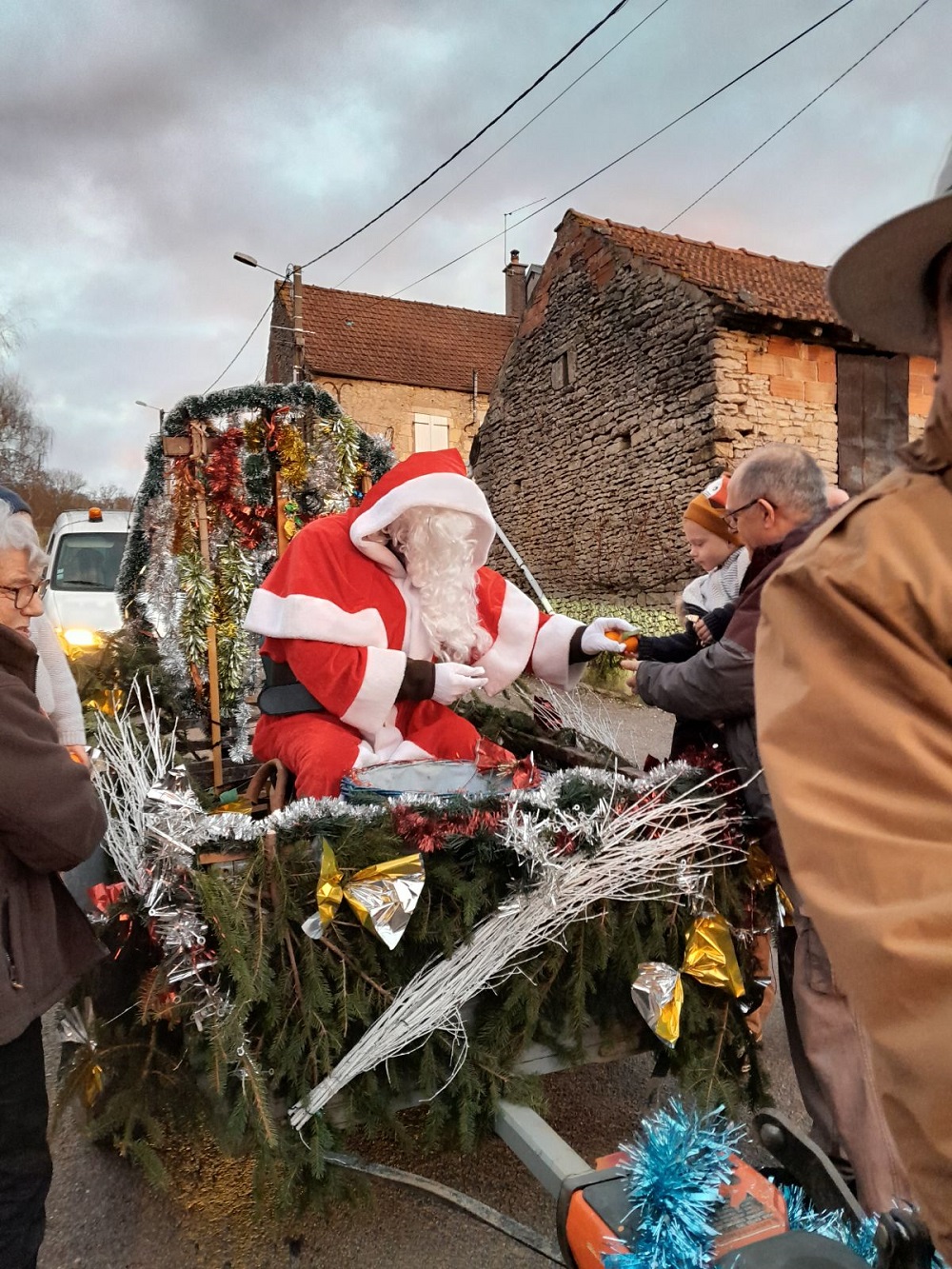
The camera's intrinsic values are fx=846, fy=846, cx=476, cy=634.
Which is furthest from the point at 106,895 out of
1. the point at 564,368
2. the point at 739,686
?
the point at 564,368

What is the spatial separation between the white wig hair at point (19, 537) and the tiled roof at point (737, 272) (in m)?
11.3

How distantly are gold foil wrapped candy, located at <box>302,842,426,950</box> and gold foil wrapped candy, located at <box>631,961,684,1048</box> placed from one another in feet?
2.23

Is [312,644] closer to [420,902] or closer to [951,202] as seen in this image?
[420,902]

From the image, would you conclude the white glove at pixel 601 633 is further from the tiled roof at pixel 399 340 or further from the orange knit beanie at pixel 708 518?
the tiled roof at pixel 399 340

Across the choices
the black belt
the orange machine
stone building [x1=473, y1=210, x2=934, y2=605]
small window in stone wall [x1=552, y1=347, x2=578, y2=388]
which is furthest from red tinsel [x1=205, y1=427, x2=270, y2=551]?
small window in stone wall [x1=552, y1=347, x2=578, y2=388]

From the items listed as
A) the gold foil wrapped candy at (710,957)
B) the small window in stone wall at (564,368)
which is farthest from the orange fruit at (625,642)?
the small window in stone wall at (564,368)

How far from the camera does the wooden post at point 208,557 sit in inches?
135

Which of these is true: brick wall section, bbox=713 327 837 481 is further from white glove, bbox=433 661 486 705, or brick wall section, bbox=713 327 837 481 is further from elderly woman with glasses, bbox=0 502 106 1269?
elderly woman with glasses, bbox=0 502 106 1269

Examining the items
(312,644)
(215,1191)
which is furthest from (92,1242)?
(312,644)

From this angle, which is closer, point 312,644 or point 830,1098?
point 830,1098

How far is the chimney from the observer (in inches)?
1040

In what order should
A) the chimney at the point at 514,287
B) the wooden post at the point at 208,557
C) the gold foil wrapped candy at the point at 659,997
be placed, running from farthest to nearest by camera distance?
1. the chimney at the point at 514,287
2. the wooden post at the point at 208,557
3. the gold foil wrapped candy at the point at 659,997

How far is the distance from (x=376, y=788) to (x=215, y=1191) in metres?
1.31

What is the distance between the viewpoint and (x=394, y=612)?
10.9 feet
